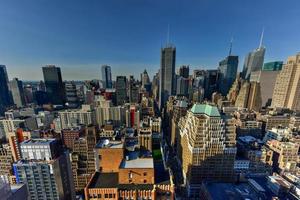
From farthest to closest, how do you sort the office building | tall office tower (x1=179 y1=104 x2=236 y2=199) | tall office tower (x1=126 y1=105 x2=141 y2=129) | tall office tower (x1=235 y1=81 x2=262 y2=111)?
tall office tower (x1=235 y1=81 x2=262 y2=111) → tall office tower (x1=126 y1=105 x2=141 y2=129) → the office building → tall office tower (x1=179 y1=104 x2=236 y2=199)

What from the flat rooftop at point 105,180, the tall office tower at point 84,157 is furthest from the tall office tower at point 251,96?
the flat rooftop at point 105,180

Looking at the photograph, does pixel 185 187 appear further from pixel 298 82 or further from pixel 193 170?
pixel 298 82

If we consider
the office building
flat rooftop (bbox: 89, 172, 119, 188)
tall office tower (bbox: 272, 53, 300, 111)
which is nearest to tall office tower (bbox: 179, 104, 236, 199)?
flat rooftop (bbox: 89, 172, 119, 188)

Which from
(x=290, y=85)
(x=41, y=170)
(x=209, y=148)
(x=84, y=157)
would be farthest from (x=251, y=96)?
(x=41, y=170)

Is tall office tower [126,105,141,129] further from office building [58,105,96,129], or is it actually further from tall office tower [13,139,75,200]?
tall office tower [13,139,75,200]

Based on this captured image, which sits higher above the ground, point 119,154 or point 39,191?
point 119,154

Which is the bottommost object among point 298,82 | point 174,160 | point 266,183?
point 174,160

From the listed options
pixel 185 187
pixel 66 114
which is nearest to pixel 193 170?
pixel 185 187

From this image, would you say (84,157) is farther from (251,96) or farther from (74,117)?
(251,96)
